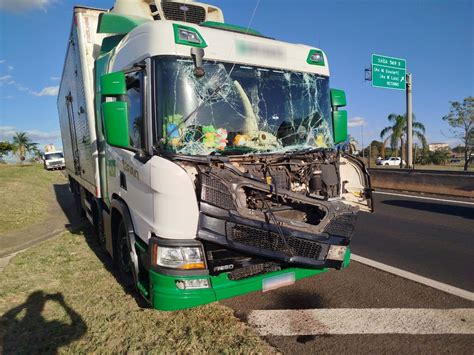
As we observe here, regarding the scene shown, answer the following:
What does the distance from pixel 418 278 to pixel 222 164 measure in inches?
127

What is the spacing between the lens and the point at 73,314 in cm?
387

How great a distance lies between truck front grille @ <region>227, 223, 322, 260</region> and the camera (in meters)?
3.20

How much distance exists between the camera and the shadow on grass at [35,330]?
10.8 ft

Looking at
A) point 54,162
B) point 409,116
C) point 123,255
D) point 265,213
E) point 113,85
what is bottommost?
point 123,255

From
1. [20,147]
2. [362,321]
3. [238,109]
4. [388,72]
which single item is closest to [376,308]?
[362,321]

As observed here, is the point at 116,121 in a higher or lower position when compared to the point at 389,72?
lower

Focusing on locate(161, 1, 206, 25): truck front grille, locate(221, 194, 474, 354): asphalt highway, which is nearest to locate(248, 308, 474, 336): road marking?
locate(221, 194, 474, 354): asphalt highway

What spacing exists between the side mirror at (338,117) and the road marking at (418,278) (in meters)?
2.02

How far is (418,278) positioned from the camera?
463 cm

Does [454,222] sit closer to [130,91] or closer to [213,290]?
[213,290]

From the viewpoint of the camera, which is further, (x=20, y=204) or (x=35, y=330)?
(x=20, y=204)

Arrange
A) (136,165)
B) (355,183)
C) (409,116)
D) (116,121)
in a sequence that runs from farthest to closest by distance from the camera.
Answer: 1. (409,116)
2. (355,183)
3. (136,165)
4. (116,121)

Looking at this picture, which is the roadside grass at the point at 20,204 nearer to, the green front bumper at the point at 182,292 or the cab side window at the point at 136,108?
the cab side window at the point at 136,108

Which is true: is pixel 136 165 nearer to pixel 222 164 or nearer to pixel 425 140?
pixel 222 164
